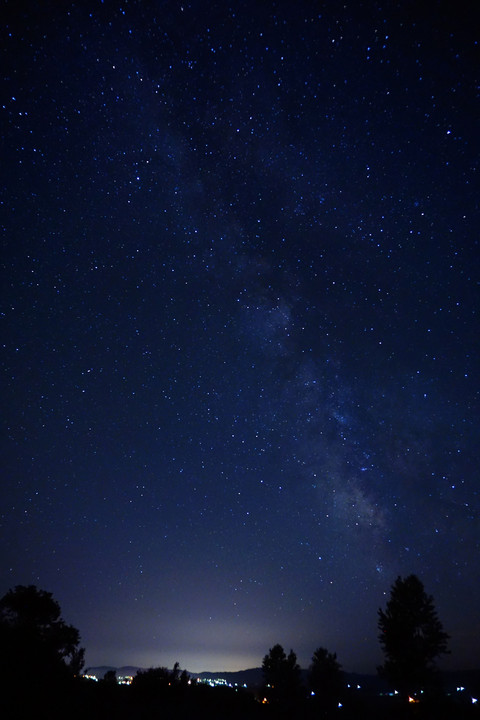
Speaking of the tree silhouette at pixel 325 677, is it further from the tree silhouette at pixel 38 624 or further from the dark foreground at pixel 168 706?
the tree silhouette at pixel 38 624

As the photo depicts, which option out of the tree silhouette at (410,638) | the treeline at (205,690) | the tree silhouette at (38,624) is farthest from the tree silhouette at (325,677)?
the tree silhouette at (38,624)

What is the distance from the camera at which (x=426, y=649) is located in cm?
2084

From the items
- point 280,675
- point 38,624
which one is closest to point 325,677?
point 280,675

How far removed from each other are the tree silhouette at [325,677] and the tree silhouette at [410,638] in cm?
1162

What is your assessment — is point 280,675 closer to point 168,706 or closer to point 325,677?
point 325,677

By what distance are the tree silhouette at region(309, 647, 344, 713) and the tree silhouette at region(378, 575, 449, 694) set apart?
1162cm

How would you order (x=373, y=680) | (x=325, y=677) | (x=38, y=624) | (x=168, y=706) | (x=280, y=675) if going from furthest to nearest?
(x=373, y=680)
(x=280, y=675)
(x=325, y=677)
(x=38, y=624)
(x=168, y=706)

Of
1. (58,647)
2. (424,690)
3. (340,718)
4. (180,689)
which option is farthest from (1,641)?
(424,690)

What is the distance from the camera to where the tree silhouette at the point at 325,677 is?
30250 millimetres

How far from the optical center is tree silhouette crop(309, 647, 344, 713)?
3025cm

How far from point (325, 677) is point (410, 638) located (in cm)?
1567

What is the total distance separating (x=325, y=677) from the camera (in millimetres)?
31703

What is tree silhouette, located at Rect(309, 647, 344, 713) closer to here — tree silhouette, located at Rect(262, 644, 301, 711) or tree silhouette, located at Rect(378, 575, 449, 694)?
tree silhouette, located at Rect(262, 644, 301, 711)

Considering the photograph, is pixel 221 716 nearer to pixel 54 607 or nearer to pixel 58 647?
pixel 58 647
